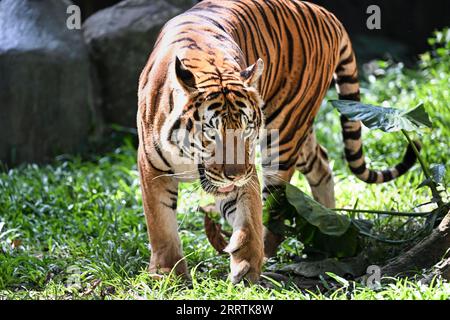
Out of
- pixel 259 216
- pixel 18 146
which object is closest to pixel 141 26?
pixel 18 146

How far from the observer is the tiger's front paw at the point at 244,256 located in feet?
14.4

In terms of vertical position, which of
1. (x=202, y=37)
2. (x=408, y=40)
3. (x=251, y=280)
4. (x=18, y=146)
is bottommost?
(x=408, y=40)

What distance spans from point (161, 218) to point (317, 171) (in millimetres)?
1742

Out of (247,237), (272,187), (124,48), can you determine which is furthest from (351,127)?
(124,48)

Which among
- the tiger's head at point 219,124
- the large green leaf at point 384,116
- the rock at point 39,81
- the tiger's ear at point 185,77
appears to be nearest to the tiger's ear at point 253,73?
the tiger's head at point 219,124

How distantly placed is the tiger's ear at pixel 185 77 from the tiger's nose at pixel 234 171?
16.4 inches

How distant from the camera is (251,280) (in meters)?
4.38

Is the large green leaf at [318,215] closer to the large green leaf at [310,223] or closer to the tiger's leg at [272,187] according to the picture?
the large green leaf at [310,223]

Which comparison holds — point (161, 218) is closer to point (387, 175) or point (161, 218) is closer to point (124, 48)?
point (387, 175)

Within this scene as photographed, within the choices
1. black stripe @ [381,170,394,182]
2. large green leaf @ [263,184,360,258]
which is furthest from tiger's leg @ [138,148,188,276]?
black stripe @ [381,170,394,182]

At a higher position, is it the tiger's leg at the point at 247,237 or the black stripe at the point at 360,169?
the tiger's leg at the point at 247,237
